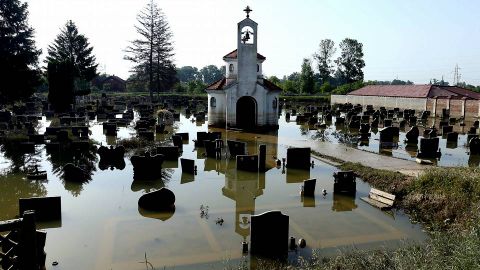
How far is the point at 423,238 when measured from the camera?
10688 mm

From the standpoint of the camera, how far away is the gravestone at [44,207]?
11.7 metres

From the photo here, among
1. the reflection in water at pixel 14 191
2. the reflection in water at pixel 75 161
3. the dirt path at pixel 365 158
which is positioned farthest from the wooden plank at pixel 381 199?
the reflection in water at pixel 14 191

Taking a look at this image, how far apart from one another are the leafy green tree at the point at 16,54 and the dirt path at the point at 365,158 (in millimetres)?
22848

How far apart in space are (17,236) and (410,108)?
55.6 metres

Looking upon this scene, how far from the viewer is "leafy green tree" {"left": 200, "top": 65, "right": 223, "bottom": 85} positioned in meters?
170

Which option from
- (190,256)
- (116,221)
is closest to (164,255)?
(190,256)

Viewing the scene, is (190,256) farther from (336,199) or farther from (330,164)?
(330,164)

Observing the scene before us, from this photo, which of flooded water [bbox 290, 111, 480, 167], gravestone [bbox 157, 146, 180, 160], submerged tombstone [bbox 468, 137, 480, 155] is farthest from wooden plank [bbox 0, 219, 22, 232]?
submerged tombstone [bbox 468, 137, 480, 155]

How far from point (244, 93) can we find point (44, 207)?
22.0 m

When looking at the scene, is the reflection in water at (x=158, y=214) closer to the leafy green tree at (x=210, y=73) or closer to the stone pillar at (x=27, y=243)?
the stone pillar at (x=27, y=243)

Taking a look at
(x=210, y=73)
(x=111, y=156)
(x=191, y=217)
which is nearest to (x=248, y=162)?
(x=191, y=217)

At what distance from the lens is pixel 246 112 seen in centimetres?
3409

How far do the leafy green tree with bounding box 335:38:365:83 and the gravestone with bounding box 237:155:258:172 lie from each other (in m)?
83.7

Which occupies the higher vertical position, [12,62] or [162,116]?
[12,62]
